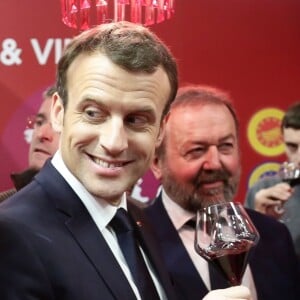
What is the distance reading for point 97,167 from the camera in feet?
4.18

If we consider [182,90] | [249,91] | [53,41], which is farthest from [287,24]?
[182,90]

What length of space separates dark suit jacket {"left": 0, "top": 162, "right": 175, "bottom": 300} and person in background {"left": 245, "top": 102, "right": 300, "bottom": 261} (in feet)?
3.51

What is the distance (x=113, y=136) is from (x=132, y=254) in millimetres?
262

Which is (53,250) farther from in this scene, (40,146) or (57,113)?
(40,146)

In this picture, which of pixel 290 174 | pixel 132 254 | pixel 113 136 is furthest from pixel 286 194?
pixel 113 136

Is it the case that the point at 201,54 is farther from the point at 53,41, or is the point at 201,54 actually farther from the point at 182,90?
the point at 182,90

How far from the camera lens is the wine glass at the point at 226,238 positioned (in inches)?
53.8

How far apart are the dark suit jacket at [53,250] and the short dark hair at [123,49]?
0.21m

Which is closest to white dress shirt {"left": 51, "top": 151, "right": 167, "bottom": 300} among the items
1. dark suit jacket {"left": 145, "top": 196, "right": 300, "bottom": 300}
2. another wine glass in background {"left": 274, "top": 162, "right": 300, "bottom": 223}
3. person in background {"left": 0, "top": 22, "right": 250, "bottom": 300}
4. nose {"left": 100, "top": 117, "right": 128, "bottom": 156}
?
person in background {"left": 0, "top": 22, "right": 250, "bottom": 300}

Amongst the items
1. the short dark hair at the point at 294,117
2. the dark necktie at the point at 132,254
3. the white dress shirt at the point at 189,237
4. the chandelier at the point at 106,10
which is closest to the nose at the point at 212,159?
the white dress shirt at the point at 189,237

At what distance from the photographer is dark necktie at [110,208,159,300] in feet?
4.29

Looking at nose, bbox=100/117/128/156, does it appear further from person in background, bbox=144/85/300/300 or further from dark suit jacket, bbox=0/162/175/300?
person in background, bbox=144/85/300/300

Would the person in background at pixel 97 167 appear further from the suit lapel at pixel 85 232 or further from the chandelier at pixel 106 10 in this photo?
the chandelier at pixel 106 10

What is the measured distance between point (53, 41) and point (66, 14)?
125 centimetres
